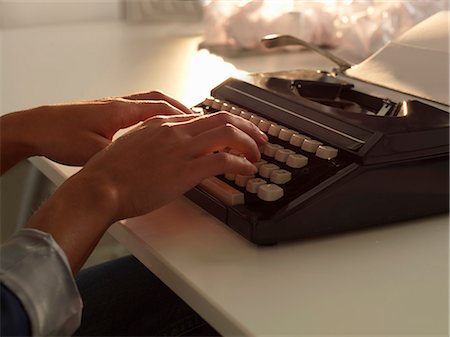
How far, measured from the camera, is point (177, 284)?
542 mm

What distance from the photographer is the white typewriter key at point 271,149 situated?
25.4 inches

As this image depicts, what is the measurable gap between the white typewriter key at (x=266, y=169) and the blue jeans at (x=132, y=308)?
209 mm

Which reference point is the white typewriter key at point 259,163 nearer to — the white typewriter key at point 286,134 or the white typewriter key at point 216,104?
the white typewriter key at point 286,134

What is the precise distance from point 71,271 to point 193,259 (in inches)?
3.7

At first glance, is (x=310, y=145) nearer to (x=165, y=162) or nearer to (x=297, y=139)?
(x=297, y=139)

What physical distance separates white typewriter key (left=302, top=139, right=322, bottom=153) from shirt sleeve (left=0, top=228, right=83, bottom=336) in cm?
23

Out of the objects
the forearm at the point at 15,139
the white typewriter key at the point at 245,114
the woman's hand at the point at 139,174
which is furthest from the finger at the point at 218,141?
the forearm at the point at 15,139

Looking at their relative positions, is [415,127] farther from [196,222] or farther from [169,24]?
[169,24]

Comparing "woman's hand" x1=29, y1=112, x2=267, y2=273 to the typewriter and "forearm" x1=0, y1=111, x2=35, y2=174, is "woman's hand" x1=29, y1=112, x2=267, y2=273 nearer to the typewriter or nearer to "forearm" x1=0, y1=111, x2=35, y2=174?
the typewriter

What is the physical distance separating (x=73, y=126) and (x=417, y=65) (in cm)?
39

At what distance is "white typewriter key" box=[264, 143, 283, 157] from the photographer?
644mm

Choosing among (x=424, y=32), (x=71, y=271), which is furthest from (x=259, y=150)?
(x=424, y=32)

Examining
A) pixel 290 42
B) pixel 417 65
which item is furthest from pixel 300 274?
pixel 290 42

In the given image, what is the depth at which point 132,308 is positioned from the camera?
81cm
